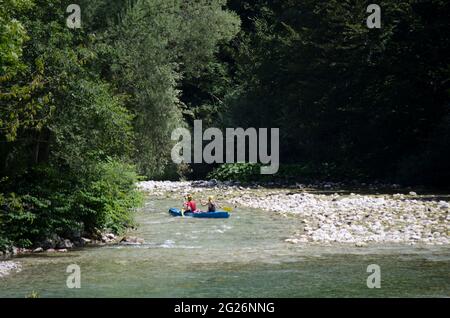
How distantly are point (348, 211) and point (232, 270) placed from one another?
11.0m

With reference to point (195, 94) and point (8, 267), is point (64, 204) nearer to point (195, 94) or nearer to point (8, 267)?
point (8, 267)

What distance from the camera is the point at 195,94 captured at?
55281mm

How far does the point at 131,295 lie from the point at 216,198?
2243 centimetres

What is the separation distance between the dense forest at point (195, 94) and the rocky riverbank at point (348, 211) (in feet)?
12.9

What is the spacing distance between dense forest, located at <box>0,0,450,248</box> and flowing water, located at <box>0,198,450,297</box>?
1.60 meters

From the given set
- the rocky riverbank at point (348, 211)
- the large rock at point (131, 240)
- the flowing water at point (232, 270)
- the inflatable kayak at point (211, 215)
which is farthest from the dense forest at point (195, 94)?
the rocky riverbank at point (348, 211)

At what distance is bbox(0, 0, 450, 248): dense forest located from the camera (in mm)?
18453

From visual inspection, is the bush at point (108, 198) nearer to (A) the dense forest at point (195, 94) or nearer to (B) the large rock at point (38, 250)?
(A) the dense forest at point (195, 94)

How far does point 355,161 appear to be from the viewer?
43.9m

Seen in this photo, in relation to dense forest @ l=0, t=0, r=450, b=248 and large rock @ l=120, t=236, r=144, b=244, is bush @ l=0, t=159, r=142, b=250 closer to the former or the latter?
dense forest @ l=0, t=0, r=450, b=248

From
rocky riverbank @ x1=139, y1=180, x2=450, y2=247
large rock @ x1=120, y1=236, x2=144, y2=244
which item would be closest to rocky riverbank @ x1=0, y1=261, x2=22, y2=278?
large rock @ x1=120, y1=236, x2=144, y2=244

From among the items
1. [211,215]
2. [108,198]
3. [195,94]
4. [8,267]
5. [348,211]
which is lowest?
[211,215]

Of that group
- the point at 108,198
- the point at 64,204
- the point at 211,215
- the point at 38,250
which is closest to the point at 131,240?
the point at 108,198

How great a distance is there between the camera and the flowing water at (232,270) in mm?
13992
